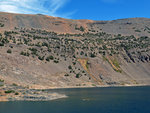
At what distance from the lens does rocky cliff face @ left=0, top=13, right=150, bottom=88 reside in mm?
74812

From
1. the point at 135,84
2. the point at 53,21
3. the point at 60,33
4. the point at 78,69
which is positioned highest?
the point at 53,21

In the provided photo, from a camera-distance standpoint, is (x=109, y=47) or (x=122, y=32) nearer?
(x=109, y=47)

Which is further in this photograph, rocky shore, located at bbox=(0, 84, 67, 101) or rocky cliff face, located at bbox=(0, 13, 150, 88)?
rocky cliff face, located at bbox=(0, 13, 150, 88)

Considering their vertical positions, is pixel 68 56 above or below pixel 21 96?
above

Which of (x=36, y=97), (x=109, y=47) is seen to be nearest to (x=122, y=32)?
(x=109, y=47)

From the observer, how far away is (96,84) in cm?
8219

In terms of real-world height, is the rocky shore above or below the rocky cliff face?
below

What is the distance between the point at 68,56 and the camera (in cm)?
9412

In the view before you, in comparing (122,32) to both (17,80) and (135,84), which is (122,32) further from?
(17,80)

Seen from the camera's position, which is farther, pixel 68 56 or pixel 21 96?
pixel 68 56

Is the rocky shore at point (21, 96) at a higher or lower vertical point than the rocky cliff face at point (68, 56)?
lower

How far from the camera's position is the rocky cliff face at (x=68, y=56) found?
7481cm

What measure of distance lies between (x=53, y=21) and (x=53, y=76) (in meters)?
76.0

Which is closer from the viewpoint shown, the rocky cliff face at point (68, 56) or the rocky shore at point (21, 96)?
the rocky shore at point (21, 96)
